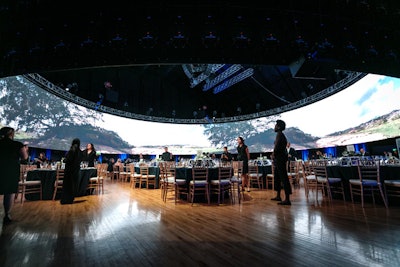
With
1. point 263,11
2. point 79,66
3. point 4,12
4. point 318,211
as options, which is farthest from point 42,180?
point 263,11

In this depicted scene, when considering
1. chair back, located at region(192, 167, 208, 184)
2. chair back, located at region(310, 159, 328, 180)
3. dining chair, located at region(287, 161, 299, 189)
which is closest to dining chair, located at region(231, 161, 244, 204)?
chair back, located at region(192, 167, 208, 184)

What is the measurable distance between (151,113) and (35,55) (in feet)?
25.8

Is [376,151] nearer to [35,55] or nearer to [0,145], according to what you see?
[0,145]

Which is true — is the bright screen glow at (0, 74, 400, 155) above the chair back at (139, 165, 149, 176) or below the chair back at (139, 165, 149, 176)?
above

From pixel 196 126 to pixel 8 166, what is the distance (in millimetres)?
11753

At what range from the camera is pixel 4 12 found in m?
4.27

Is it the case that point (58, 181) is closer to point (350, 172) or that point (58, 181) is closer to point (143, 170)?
point (143, 170)

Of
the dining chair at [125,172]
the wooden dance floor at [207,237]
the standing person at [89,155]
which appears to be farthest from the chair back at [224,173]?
the dining chair at [125,172]

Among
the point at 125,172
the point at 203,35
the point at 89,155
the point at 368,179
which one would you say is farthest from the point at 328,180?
the point at 125,172

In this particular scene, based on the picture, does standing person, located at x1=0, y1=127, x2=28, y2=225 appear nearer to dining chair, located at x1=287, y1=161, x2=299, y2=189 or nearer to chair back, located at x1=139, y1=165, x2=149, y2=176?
chair back, located at x1=139, y1=165, x2=149, y2=176

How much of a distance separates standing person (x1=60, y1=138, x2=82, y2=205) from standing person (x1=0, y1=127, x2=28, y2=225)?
1361mm

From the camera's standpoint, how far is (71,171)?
172 inches

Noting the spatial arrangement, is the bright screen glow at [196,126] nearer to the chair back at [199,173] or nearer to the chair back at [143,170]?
the chair back at [143,170]

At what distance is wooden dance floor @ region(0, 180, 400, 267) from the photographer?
5.06 feet
